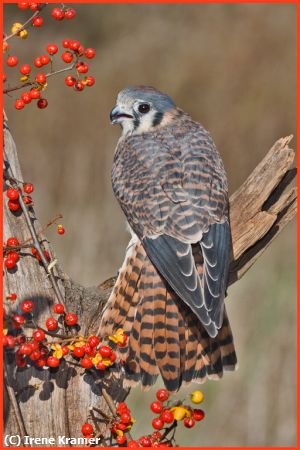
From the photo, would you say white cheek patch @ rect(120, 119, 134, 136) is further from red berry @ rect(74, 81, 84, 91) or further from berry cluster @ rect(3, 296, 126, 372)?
berry cluster @ rect(3, 296, 126, 372)

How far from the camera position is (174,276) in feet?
10.8

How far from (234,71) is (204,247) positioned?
4542 millimetres

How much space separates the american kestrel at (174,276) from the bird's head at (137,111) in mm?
445

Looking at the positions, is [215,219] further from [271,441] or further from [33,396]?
[271,441]

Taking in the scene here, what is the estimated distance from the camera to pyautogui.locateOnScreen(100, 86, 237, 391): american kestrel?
3312 millimetres

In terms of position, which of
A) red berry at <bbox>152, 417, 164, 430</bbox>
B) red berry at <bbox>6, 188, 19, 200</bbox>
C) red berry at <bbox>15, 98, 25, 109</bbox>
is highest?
red berry at <bbox>15, 98, 25, 109</bbox>

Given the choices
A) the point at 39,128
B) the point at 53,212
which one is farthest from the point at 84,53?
the point at 39,128

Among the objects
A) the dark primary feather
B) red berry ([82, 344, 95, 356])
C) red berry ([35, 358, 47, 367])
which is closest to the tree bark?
red berry ([35, 358, 47, 367])

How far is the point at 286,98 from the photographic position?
7.45 meters

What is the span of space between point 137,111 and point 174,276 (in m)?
1.22

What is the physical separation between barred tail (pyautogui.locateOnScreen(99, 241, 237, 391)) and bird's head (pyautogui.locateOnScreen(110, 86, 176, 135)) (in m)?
0.99

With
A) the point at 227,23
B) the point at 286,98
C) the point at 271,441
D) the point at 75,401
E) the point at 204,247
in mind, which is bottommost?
the point at 271,441

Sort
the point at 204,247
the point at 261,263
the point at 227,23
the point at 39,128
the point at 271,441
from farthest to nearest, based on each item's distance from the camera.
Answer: the point at 227,23 < the point at 39,128 < the point at 261,263 < the point at 271,441 < the point at 204,247

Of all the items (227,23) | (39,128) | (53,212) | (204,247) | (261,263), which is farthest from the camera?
(227,23)
